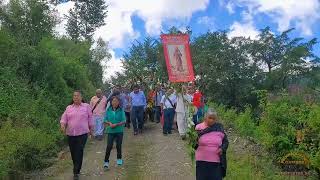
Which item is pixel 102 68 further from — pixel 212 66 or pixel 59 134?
pixel 59 134

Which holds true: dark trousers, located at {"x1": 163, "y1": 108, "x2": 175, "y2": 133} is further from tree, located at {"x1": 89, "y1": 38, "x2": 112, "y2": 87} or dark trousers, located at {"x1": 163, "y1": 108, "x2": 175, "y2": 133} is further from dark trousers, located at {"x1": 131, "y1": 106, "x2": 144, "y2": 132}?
tree, located at {"x1": 89, "y1": 38, "x2": 112, "y2": 87}

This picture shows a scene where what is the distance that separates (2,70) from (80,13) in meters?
32.4

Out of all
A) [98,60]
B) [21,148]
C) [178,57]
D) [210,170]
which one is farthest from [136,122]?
[98,60]

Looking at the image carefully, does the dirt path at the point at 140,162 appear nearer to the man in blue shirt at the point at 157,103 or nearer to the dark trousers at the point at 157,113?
the man in blue shirt at the point at 157,103

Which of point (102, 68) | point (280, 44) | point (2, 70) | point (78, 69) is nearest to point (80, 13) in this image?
point (102, 68)

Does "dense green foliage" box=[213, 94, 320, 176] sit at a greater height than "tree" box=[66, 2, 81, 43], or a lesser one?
lesser

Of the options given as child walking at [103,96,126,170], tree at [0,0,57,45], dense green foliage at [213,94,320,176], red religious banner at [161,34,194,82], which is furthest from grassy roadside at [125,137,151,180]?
tree at [0,0,57,45]

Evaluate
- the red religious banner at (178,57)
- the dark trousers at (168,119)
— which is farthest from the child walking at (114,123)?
the dark trousers at (168,119)

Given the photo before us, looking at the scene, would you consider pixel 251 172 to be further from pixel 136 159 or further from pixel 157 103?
pixel 157 103

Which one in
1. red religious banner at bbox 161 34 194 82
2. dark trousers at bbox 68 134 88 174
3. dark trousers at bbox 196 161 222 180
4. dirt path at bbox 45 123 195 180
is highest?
red religious banner at bbox 161 34 194 82

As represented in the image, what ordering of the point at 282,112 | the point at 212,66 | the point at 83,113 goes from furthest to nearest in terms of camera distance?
1. the point at 212,66
2. the point at 282,112
3. the point at 83,113

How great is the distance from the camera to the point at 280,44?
1730 inches

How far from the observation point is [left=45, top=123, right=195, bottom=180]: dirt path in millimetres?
11609

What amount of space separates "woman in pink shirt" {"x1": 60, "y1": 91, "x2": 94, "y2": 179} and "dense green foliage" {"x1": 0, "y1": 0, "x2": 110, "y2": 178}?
3.39 feet
